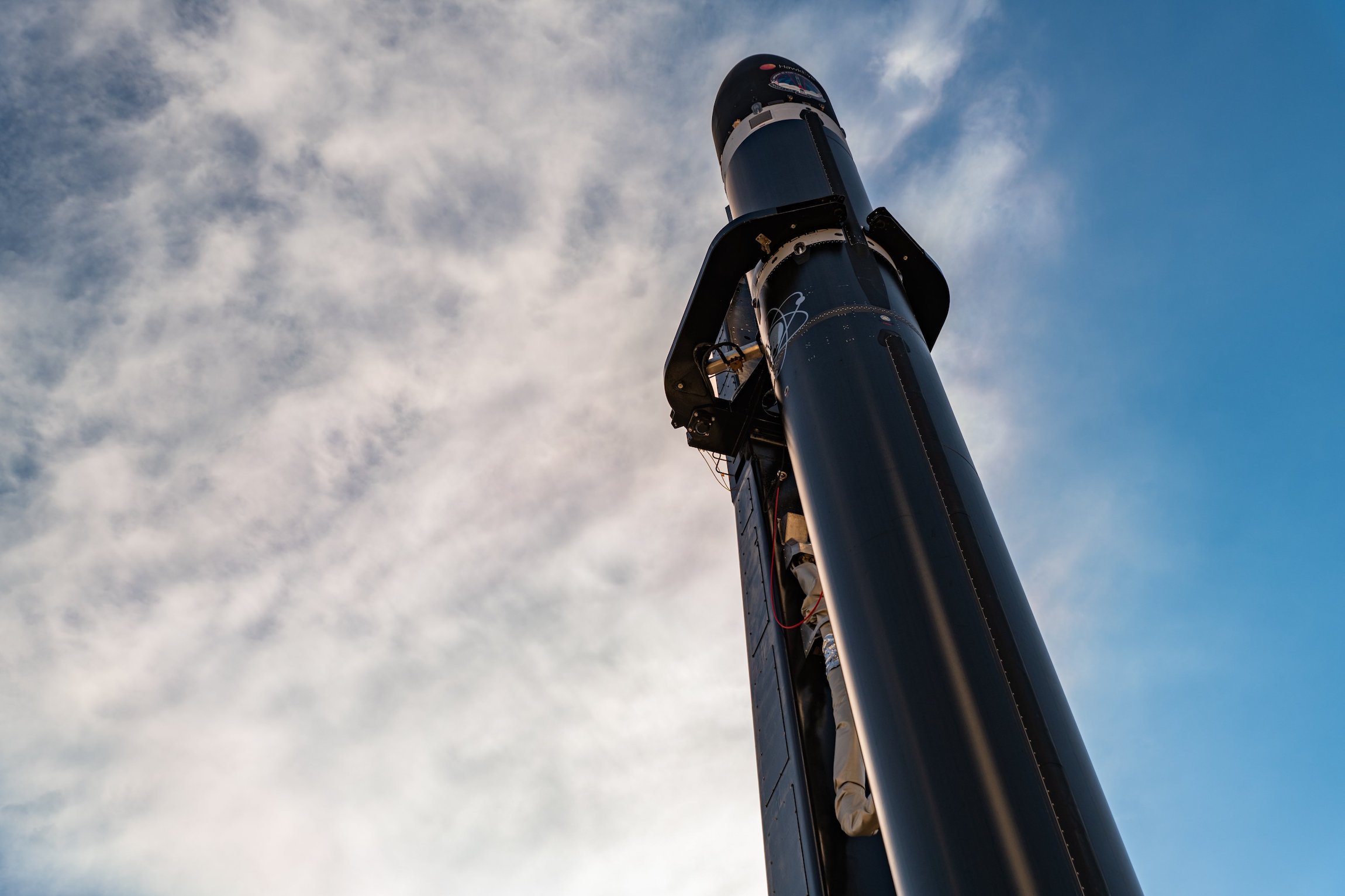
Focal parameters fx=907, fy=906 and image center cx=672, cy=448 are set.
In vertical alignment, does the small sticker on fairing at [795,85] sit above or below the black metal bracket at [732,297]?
above

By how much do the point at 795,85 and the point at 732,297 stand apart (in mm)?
3540

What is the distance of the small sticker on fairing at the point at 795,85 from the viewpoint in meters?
11.5

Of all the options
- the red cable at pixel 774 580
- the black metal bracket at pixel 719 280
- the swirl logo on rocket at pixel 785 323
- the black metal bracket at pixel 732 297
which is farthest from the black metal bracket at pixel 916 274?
the red cable at pixel 774 580

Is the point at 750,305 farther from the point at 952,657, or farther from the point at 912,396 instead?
the point at 952,657

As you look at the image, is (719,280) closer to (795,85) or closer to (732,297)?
(732,297)

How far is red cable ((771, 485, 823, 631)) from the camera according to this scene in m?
8.71

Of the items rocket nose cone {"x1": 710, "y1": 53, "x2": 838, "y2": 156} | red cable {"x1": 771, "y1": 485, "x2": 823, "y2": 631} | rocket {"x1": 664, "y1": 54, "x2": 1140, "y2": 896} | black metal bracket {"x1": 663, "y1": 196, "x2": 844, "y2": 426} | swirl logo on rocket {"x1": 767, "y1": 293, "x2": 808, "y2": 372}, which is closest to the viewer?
rocket {"x1": 664, "y1": 54, "x2": 1140, "y2": 896}

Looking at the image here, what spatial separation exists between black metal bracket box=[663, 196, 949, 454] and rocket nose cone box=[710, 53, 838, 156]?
2607 mm

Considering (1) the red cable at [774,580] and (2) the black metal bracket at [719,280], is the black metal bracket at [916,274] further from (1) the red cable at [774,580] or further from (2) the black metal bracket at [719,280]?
(1) the red cable at [774,580]

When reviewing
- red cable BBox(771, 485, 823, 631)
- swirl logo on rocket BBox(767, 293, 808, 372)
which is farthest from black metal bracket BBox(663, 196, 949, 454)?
red cable BBox(771, 485, 823, 631)

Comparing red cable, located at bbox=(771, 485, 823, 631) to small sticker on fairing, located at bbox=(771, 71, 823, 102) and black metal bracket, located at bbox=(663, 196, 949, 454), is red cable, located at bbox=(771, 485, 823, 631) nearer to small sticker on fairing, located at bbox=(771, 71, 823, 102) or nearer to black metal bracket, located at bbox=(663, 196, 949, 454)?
black metal bracket, located at bbox=(663, 196, 949, 454)

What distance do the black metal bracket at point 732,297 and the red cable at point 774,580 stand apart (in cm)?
114

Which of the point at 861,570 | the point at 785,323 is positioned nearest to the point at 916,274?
the point at 785,323

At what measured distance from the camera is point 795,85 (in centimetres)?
1160
